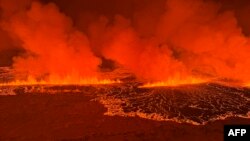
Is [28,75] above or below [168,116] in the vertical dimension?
above

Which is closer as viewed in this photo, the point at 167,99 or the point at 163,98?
the point at 167,99

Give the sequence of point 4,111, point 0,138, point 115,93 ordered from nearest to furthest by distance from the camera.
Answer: point 0,138, point 4,111, point 115,93

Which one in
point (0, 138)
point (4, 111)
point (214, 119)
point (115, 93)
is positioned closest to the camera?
point (0, 138)

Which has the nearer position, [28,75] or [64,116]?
[64,116]

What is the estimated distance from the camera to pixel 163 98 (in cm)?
2223

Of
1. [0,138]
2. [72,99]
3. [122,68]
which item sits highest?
[122,68]

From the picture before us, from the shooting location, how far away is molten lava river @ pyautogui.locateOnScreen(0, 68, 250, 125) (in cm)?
1902

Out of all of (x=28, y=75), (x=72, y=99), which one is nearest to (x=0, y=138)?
(x=72, y=99)

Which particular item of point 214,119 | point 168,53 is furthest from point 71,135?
point 168,53

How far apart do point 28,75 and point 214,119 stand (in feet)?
55.0

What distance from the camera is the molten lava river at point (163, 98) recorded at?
62.4 feet

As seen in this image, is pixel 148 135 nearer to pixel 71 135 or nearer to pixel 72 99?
pixel 71 135

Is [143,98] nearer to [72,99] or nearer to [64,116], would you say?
[72,99]

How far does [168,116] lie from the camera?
18609 millimetres
